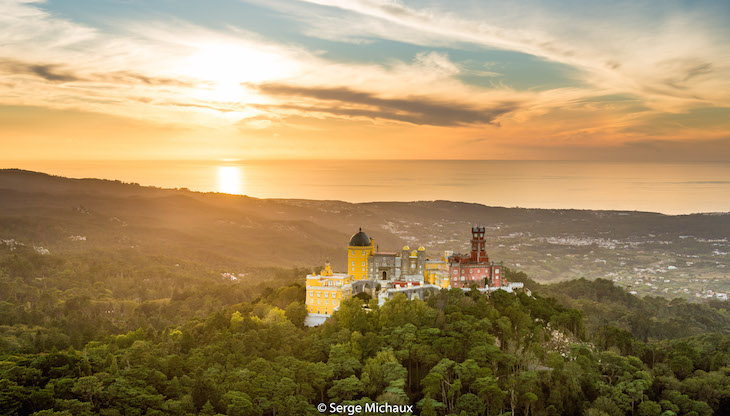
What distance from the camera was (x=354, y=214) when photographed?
646ft

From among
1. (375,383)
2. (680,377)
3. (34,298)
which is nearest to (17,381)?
(375,383)

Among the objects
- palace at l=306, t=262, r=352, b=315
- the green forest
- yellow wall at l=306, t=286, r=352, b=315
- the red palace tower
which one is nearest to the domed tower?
palace at l=306, t=262, r=352, b=315

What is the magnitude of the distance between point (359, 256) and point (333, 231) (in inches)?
4862

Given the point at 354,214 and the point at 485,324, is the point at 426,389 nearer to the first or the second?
the point at 485,324

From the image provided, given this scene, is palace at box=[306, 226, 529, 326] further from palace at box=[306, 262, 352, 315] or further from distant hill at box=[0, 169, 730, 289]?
distant hill at box=[0, 169, 730, 289]

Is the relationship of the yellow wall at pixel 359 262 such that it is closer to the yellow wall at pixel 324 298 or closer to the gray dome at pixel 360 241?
the gray dome at pixel 360 241

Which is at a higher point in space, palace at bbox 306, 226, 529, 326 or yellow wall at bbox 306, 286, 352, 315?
palace at bbox 306, 226, 529, 326

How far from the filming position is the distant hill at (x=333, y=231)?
150 metres

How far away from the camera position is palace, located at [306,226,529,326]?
54219mm

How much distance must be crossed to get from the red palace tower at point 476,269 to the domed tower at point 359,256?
27.3ft

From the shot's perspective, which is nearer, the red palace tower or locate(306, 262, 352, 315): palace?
locate(306, 262, 352, 315): palace

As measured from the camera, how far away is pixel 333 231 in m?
182

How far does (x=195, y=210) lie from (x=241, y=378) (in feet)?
519

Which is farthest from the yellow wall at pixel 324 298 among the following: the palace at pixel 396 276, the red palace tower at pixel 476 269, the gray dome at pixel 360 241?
the red palace tower at pixel 476 269
